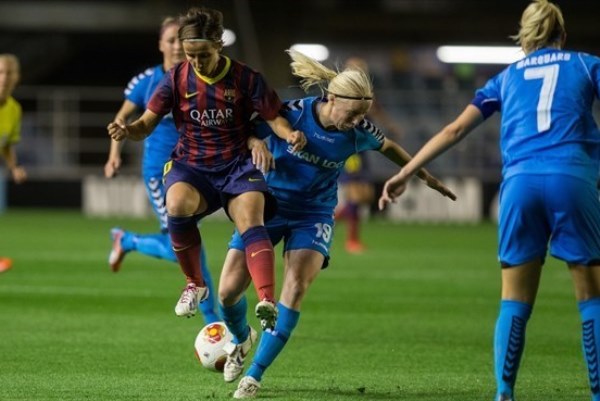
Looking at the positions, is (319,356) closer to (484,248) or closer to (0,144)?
(0,144)

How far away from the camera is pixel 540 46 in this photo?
19.9 ft

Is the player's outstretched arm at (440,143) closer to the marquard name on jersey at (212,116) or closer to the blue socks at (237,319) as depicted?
the marquard name on jersey at (212,116)

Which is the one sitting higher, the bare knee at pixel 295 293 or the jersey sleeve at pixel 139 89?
the jersey sleeve at pixel 139 89

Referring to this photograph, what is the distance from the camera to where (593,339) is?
237 inches

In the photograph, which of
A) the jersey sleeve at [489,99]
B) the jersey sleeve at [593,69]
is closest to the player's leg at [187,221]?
the jersey sleeve at [489,99]

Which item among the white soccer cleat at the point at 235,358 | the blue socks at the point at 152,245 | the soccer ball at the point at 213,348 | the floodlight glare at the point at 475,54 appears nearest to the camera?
the white soccer cleat at the point at 235,358

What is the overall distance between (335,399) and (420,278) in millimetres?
7803

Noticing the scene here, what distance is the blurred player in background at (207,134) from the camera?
279 inches

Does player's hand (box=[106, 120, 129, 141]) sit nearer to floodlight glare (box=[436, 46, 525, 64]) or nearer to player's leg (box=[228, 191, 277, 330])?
player's leg (box=[228, 191, 277, 330])

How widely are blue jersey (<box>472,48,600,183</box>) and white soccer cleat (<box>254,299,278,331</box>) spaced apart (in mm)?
1401

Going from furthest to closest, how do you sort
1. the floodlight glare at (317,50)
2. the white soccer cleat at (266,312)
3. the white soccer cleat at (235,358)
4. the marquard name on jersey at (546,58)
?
the floodlight glare at (317,50) < the white soccer cleat at (235,358) < the white soccer cleat at (266,312) < the marquard name on jersey at (546,58)

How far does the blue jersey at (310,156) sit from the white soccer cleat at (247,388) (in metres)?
1.07

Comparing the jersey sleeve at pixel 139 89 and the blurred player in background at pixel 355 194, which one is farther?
the blurred player in background at pixel 355 194

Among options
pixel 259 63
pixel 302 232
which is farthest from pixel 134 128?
pixel 259 63
